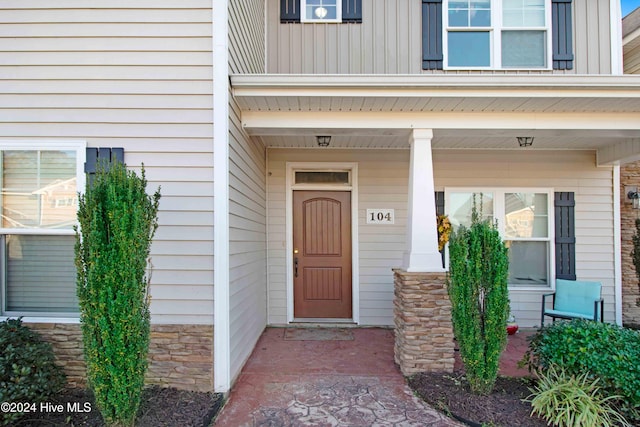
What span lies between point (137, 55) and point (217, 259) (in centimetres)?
190

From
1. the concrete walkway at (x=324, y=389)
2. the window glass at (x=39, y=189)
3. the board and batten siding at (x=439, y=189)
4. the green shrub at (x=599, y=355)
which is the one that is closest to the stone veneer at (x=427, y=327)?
the concrete walkway at (x=324, y=389)

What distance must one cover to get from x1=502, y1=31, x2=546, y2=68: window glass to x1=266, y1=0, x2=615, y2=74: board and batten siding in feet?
0.58

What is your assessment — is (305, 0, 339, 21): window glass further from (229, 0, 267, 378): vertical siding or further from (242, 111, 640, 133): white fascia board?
(242, 111, 640, 133): white fascia board

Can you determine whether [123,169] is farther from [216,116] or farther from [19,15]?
[19,15]

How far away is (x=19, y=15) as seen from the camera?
10.3 feet

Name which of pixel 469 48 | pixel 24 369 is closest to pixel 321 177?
pixel 469 48

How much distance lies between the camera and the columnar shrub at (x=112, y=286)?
2270 mm

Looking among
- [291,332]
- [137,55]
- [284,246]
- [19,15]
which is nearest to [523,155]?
[284,246]

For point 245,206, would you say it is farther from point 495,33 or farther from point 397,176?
point 495,33

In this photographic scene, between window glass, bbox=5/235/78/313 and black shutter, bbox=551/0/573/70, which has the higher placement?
black shutter, bbox=551/0/573/70

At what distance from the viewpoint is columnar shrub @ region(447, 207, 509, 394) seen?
9.46 feet

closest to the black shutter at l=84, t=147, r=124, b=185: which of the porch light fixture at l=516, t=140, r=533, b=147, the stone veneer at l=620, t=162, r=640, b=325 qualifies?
the porch light fixture at l=516, t=140, r=533, b=147

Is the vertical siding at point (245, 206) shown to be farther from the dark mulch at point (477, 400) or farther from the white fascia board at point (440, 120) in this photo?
the dark mulch at point (477, 400)

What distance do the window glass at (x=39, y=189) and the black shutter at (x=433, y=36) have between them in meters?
4.24
